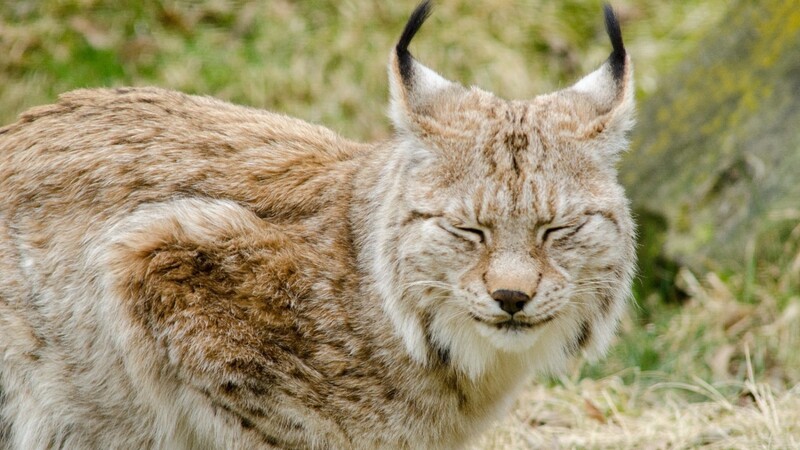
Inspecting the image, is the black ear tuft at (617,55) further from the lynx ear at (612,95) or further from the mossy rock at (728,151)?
the mossy rock at (728,151)

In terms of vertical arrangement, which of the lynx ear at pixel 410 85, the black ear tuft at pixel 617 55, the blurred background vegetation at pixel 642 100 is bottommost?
the blurred background vegetation at pixel 642 100

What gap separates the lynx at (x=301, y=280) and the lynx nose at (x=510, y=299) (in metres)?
0.11

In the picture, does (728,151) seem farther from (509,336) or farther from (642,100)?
(509,336)

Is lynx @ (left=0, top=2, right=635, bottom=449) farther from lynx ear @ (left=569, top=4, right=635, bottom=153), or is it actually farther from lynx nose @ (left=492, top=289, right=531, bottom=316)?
lynx nose @ (left=492, top=289, right=531, bottom=316)

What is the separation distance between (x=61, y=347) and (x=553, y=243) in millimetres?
2125

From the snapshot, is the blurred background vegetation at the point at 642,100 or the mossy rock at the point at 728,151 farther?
the mossy rock at the point at 728,151

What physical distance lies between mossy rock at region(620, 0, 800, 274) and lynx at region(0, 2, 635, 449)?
290 cm

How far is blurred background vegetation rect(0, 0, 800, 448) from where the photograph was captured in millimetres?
6539

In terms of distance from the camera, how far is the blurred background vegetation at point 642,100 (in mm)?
6539

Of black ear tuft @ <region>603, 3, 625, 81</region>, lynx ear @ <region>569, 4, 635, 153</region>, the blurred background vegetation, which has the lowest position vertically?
the blurred background vegetation

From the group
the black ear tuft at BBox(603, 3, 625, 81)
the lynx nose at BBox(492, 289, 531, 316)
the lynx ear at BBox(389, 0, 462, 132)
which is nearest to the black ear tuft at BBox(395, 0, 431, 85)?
the lynx ear at BBox(389, 0, 462, 132)

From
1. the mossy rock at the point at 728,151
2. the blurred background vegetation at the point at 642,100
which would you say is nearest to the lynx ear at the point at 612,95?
the blurred background vegetation at the point at 642,100

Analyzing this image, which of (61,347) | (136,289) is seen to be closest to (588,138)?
(136,289)

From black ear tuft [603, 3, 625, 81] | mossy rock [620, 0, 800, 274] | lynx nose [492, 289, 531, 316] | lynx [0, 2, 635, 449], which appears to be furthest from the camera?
mossy rock [620, 0, 800, 274]
